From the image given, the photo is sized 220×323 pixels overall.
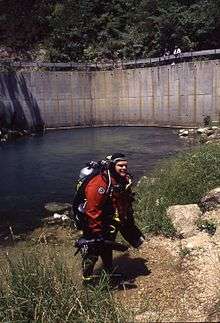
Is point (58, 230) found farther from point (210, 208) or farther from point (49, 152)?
point (49, 152)

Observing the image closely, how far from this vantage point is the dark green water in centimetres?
1564

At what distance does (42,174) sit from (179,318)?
13.7 metres

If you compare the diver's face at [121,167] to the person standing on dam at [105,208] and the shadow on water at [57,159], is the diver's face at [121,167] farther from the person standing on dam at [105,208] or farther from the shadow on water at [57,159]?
the shadow on water at [57,159]

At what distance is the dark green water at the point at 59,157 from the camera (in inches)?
616

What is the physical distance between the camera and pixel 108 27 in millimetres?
37750

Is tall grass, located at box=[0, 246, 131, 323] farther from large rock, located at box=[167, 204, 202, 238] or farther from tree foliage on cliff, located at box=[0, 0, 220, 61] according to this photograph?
tree foliage on cliff, located at box=[0, 0, 220, 61]

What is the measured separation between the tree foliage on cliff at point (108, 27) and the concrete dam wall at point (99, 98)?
3.00 metres

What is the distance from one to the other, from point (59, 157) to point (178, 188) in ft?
41.1

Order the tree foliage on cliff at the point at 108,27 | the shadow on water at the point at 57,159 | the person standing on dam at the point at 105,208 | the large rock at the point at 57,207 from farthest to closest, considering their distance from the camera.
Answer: the tree foliage on cliff at the point at 108,27, the shadow on water at the point at 57,159, the large rock at the point at 57,207, the person standing on dam at the point at 105,208

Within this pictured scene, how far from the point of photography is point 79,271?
26.2 ft

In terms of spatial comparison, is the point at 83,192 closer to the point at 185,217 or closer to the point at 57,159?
the point at 185,217

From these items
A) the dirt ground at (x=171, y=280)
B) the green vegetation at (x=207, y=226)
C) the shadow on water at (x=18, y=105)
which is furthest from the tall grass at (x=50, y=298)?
the shadow on water at (x=18, y=105)

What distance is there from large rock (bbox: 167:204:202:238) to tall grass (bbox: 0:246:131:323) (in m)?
2.80

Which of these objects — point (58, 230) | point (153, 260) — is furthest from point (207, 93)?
point (153, 260)
